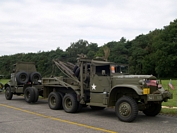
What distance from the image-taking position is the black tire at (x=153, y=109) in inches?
394

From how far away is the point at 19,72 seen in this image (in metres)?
16.0

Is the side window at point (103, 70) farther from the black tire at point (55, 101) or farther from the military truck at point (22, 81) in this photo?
the military truck at point (22, 81)

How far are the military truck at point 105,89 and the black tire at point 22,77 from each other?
341 cm

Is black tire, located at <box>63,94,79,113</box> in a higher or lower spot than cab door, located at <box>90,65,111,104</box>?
lower

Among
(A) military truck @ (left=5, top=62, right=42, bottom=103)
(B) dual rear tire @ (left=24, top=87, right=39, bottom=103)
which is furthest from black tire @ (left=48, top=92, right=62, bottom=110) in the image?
(A) military truck @ (left=5, top=62, right=42, bottom=103)

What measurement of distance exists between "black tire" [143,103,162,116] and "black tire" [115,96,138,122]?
161cm

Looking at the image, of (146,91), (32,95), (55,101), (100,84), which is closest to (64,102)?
(55,101)

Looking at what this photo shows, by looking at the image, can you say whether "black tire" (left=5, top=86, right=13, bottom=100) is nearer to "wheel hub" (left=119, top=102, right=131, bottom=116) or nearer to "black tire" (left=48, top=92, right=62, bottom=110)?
"black tire" (left=48, top=92, right=62, bottom=110)

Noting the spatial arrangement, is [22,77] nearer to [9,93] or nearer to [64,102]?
[9,93]

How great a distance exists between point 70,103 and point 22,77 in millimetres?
5968

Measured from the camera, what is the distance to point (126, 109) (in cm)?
885

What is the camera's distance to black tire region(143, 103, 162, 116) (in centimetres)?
1000

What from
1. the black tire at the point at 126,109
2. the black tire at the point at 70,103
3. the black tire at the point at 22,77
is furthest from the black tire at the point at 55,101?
the black tire at the point at 22,77

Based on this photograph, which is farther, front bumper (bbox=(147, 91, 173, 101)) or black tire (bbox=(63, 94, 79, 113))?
black tire (bbox=(63, 94, 79, 113))
